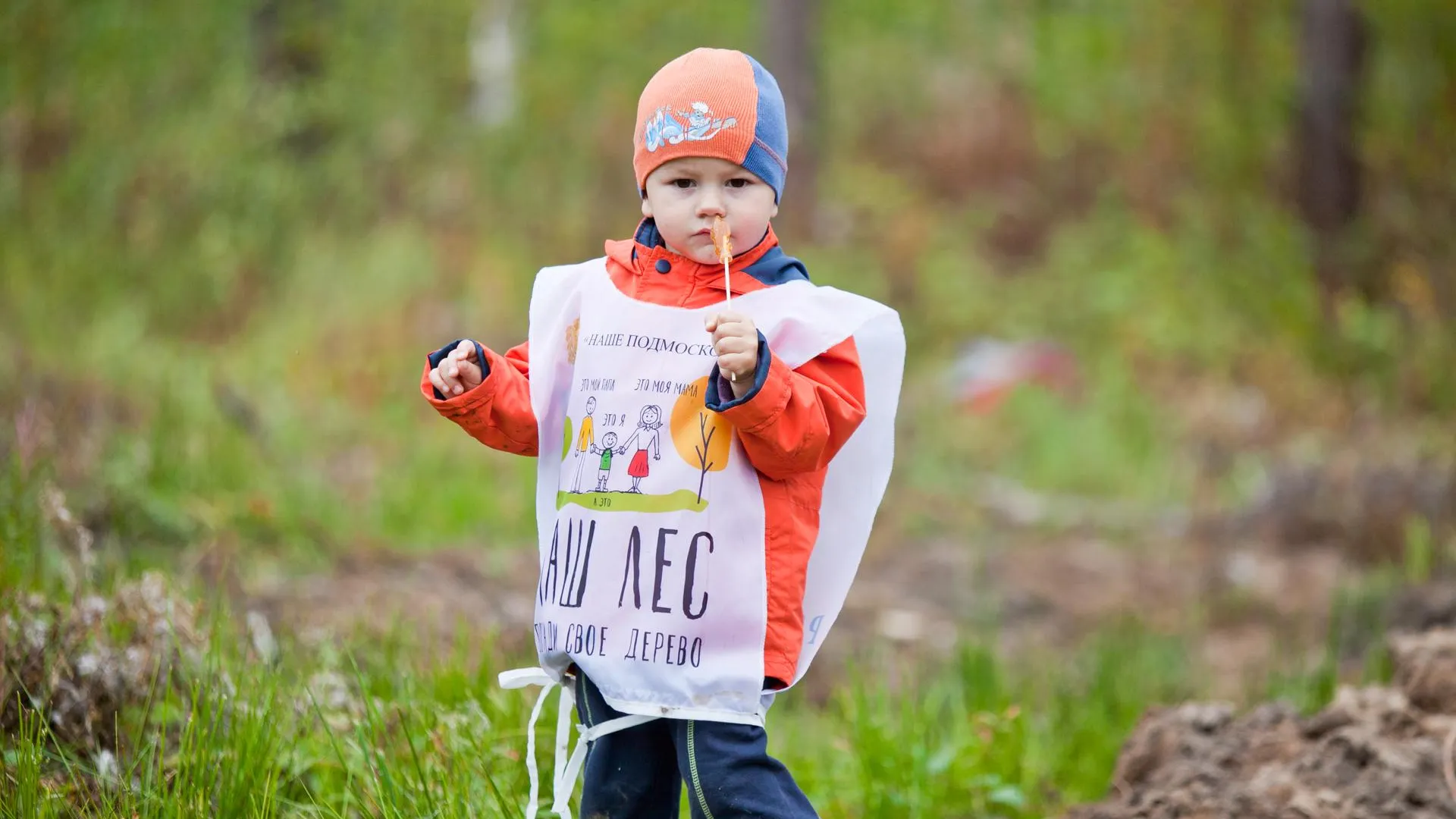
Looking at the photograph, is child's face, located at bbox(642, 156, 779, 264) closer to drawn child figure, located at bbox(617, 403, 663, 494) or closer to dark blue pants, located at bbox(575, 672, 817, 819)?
drawn child figure, located at bbox(617, 403, 663, 494)

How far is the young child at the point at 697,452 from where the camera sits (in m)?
2.37

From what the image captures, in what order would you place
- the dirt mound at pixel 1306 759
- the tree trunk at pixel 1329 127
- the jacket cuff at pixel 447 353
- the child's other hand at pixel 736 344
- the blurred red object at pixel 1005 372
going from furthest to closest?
the tree trunk at pixel 1329 127
the blurred red object at pixel 1005 372
the dirt mound at pixel 1306 759
the jacket cuff at pixel 447 353
the child's other hand at pixel 736 344

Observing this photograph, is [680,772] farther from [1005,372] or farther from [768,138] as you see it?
[1005,372]

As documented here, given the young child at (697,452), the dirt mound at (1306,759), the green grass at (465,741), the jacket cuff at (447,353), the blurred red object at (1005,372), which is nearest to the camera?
the young child at (697,452)

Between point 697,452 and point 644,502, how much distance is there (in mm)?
122

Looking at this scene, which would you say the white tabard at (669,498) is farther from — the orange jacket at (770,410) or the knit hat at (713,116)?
the knit hat at (713,116)

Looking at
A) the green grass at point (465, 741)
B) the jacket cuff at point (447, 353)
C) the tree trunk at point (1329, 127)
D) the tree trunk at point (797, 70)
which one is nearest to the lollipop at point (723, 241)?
the jacket cuff at point (447, 353)

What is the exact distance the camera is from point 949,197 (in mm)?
15352

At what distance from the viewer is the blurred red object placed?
10359 millimetres

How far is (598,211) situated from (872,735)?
9.07 meters

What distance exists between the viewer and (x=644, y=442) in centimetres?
245

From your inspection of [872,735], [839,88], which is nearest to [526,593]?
[872,735]

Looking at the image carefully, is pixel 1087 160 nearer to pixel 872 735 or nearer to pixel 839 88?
pixel 839 88

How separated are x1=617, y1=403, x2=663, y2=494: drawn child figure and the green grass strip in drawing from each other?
2cm
